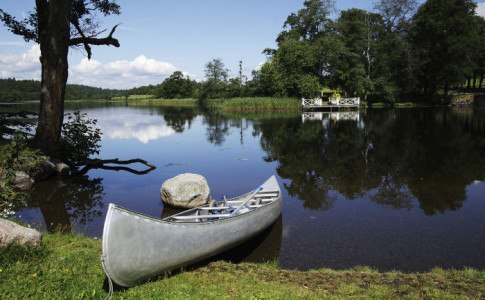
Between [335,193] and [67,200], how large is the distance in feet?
33.1

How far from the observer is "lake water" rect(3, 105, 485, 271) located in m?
9.14

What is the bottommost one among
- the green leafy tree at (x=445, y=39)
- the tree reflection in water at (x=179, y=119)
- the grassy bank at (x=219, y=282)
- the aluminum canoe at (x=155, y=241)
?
the tree reflection in water at (x=179, y=119)

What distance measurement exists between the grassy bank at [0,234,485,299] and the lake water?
1.27 metres

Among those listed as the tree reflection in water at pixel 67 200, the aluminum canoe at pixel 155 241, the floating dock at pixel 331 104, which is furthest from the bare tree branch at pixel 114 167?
the floating dock at pixel 331 104

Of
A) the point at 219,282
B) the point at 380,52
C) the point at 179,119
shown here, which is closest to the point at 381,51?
the point at 380,52

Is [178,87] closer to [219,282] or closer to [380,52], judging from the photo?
[380,52]

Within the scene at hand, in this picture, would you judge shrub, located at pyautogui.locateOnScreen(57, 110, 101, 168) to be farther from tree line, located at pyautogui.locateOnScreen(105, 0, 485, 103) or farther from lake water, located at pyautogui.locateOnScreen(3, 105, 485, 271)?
tree line, located at pyautogui.locateOnScreen(105, 0, 485, 103)

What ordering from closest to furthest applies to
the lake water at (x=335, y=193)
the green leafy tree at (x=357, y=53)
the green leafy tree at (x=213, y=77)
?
the lake water at (x=335, y=193), the green leafy tree at (x=357, y=53), the green leafy tree at (x=213, y=77)

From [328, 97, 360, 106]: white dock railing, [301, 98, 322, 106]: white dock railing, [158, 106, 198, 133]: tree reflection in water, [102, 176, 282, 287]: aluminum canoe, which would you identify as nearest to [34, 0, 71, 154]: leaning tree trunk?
[102, 176, 282, 287]: aluminum canoe

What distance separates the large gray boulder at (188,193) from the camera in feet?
40.8

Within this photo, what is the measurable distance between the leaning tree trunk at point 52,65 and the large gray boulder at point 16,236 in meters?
11.7

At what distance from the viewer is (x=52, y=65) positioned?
17484 millimetres

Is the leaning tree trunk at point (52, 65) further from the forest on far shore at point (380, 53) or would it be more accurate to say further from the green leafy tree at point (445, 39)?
the green leafy tree at point (445, 39)

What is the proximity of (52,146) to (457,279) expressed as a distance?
17.5 m
